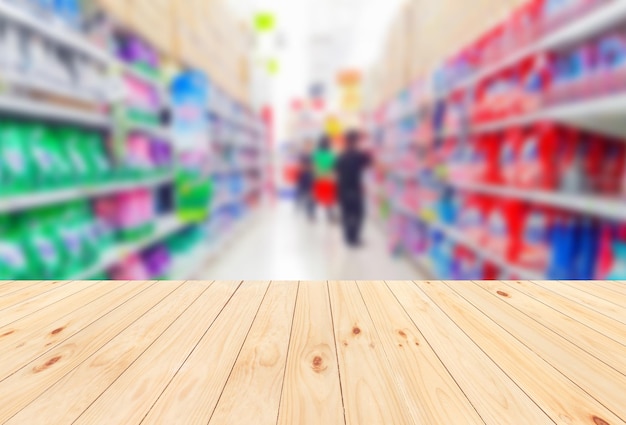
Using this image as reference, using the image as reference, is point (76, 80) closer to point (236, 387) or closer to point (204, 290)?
point (204, 290)

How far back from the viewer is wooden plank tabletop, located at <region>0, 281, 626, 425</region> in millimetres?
750

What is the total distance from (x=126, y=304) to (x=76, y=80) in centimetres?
130

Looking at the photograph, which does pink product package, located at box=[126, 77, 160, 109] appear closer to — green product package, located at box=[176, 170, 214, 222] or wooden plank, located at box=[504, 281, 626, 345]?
green product package, located at box=[176, 170, 214, 222]

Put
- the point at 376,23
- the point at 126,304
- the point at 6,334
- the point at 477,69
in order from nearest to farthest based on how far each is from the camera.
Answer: the point at 6,334 < the point at 126,304 < the point at 477,69 < the point at 376,23

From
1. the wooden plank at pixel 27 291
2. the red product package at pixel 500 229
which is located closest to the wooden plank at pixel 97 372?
the wooden plank at pixel 27 291

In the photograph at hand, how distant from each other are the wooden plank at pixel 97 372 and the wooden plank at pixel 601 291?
56.3 inches

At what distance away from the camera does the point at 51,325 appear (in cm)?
114

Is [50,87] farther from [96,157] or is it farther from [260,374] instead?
[260,374]

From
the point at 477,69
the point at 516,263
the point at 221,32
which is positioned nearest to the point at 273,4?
the point at 221,32

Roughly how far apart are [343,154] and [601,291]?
4040 mm

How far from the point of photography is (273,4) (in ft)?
29.4

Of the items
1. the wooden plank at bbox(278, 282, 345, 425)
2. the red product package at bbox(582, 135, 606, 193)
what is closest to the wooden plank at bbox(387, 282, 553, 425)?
the wooden plank at bbox(278, 282, 345, 425)

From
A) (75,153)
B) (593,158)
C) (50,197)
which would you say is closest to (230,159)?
(75,153)

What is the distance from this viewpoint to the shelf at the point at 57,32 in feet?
4.69
